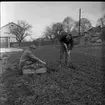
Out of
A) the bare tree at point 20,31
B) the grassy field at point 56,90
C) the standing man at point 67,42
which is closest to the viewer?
the grassy field at point 56,90

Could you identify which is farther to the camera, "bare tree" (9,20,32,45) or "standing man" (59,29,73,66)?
"bare tree" (9,20,32,45)

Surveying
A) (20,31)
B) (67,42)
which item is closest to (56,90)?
(67,42)

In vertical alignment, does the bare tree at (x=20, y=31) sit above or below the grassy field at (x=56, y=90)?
above

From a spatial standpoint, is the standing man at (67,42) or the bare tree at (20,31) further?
the bare tree at (20,31)

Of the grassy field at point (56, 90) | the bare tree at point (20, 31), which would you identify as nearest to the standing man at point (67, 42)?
the grassy field at point (56, 90)

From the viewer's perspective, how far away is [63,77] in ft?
11.4

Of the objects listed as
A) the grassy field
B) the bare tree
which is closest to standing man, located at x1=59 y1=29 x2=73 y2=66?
the grassy field

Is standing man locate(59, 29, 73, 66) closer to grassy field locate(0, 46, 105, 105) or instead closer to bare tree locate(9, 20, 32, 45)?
grassy field locate(0, 46, 105, 105)

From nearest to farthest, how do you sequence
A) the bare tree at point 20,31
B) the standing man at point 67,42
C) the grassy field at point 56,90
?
the grassy field at point 56,90, the standing man at point 67,42, the bare tree at point 20,31

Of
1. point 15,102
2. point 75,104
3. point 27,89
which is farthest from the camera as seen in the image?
point 27,89

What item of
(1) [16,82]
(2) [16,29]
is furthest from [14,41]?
(1) [16,82]

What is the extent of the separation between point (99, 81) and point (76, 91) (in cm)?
90

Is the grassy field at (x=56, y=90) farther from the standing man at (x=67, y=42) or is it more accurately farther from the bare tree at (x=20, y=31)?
the bare tree at (x=20, y=31)

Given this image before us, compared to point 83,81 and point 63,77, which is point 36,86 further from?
point 83,81
